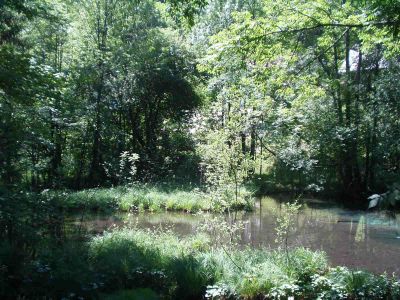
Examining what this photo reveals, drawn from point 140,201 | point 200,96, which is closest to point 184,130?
point 200,96

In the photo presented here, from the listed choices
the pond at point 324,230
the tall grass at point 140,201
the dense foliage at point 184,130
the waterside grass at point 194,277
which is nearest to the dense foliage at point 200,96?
the dense foliage at point 184,130

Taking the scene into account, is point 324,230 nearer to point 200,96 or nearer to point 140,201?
point 140,201

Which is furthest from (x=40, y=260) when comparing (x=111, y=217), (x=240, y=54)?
(x=111, y=217)

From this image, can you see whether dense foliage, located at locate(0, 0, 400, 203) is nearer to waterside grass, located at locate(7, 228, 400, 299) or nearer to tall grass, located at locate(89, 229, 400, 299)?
waterside grass, located at locate(7, 228, 400, 299)

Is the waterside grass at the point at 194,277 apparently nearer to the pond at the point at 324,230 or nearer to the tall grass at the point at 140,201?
the pond at the point at 324,230

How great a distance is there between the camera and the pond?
9780 millimetres

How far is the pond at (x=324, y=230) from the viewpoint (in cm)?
978

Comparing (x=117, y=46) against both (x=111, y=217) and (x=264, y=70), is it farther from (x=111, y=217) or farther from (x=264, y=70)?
(x=264, y=70)

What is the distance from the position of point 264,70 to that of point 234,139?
1.60m

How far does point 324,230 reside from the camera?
12.9 metres

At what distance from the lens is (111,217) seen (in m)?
13.9

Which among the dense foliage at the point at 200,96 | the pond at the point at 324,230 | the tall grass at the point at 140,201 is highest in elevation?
the dense foliage at the point at 200,96

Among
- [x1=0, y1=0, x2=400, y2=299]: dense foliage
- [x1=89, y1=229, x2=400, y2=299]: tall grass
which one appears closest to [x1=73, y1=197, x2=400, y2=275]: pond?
[x1=0, y1=0, x2=400, y2=299]: dense foliage

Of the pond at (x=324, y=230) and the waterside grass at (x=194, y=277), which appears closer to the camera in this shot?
the waterside grass at (x=194, y=277)
